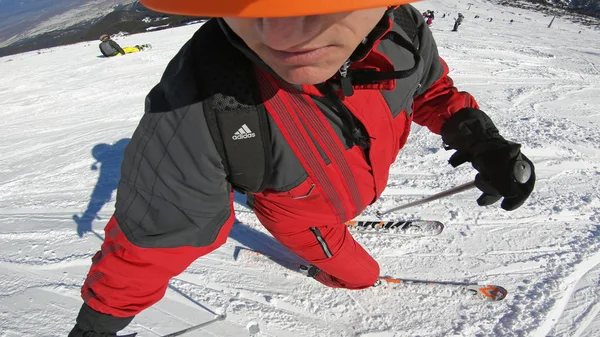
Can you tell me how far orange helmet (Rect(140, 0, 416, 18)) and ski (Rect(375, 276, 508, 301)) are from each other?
199 centimetres

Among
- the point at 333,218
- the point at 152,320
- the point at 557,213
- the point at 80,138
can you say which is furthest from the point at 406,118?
the point at 80,138

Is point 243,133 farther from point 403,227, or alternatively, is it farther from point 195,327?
point 403,227

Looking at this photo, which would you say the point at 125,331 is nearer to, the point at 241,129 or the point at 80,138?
the point at 241,129

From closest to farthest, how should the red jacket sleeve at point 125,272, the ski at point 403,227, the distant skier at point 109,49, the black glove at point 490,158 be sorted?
the red jacket sleeve at point 125,272 → the black glove at point 490,158 → the ski at point 403,227 → the distant skier at point 109,49

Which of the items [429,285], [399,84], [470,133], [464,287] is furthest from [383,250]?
[399,84]

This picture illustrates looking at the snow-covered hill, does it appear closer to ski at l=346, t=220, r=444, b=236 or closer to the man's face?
ski at l=346, t=220, r=444, b=236

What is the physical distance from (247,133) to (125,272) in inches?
23.5

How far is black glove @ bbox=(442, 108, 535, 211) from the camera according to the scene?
1.55m

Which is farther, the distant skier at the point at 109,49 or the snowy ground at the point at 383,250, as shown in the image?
the distant skier at the point at 109,49

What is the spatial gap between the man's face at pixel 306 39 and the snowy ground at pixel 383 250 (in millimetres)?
1731

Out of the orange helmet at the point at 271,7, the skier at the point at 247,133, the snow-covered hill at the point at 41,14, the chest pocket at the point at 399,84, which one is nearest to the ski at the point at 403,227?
the skier at the point at 247,133

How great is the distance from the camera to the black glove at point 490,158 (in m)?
1.55

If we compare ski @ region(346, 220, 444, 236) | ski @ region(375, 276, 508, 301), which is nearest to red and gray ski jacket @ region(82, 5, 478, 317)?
ski @ region(375, 276, 508, 301)

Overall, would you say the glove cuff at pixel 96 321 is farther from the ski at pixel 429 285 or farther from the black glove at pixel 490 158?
the black glove at pixel 490 158
